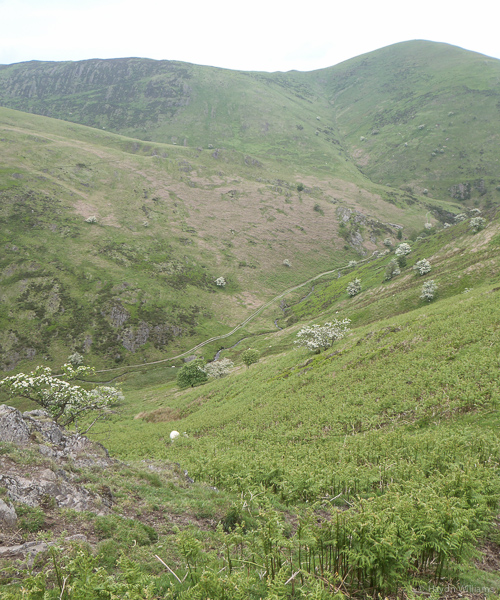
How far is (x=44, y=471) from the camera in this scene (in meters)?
15.7

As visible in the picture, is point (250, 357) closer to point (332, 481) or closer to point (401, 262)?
point (332, 481)

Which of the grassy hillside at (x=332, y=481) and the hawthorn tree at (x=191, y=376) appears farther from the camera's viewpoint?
the hawthorn tree at (x=191, y=376)

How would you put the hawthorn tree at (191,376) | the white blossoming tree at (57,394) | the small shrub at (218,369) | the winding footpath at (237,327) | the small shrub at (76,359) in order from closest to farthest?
1. the white blossoming tree at (57,394)
2. the hawthorn tree at (191,376)
3. the small shrub at (218,369)
4. the small shrub at (76,359)
5. the winding footpath at (237,327)

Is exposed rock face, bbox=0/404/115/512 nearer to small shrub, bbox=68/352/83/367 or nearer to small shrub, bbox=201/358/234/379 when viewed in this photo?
small shrub, bbox=201/358/234/379

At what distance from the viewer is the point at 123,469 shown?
22.2 m

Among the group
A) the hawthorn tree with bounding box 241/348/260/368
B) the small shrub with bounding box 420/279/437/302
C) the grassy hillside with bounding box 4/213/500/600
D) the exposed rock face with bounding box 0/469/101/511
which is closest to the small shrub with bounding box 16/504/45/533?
the exposed rock face with bounding box 0/469/101/511

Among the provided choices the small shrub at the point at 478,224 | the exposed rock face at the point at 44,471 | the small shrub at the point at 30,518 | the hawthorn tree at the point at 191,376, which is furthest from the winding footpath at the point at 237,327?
the small shrub at the point at 30,518

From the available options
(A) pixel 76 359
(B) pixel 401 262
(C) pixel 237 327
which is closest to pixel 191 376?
(A) pixel 76 359

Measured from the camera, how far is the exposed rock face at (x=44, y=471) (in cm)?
1368

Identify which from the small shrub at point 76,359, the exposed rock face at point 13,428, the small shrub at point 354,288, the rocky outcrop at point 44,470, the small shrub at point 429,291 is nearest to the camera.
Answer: the rocky outcrop at point 44,470

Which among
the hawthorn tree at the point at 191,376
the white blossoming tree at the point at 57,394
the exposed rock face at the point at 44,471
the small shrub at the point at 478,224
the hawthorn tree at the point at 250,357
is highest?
the small shrub at the point at 478,224

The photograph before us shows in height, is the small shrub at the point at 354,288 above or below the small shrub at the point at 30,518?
below

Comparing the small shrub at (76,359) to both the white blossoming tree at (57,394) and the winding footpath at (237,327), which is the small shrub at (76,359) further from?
the white blossoming tree at (57,394)

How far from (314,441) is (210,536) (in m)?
14.9
